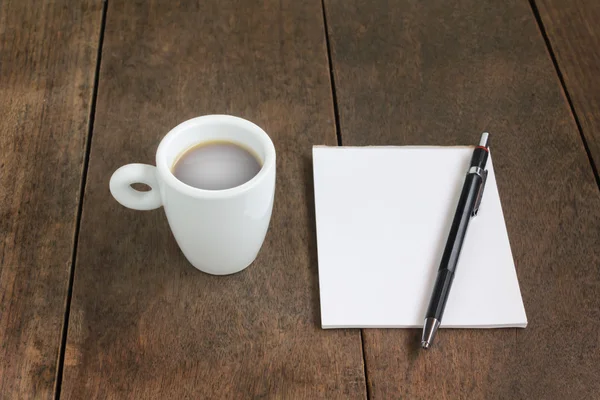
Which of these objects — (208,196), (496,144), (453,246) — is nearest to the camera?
(208,196)

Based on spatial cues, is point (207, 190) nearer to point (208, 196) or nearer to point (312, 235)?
point (208, 196)

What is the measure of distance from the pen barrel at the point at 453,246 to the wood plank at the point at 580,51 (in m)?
0.16

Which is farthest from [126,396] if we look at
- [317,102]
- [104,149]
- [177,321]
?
[317,102]

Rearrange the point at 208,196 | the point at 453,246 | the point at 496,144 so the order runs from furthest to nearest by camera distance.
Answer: the point at 496,144
the point at 453,246
the point at 208,196

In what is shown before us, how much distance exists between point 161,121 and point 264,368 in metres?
0.30

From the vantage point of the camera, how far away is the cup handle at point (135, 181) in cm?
52

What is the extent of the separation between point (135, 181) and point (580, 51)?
22.4 inches

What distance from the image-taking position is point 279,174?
67 centimetres

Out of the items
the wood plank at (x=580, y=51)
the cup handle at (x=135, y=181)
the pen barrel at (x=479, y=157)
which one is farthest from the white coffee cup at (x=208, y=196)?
the wood plank at (x=580, y=51)

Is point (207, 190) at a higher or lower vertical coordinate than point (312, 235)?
higher

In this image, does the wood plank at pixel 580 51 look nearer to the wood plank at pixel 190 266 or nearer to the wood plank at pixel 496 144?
the wood plank at pixel 496 144

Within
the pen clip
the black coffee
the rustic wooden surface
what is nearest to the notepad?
the pen clip

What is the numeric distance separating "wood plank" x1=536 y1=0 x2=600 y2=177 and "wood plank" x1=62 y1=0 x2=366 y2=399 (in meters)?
0.29

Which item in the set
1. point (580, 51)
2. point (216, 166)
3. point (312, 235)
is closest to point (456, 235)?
point (312, 235)
